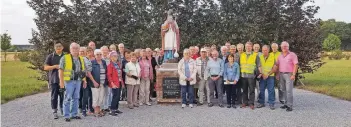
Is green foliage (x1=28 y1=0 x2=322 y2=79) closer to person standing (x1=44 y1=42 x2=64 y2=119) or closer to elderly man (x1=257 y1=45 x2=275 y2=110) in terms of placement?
elderly man (x1=257 y1=45 x2=275 y2=110)

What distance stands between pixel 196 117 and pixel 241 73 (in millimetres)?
Answer: 2072

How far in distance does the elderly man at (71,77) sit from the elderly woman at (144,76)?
2.20 meters

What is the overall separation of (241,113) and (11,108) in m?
5.99

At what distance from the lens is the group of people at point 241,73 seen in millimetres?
8961

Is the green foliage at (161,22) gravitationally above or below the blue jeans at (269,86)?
above

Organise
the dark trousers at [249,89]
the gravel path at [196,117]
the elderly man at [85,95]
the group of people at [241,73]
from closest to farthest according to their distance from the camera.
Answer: the gravel path at [196,117] < the elderly man at [85,95] < the group of people at [241,73] < the dark trousers at [249,89]

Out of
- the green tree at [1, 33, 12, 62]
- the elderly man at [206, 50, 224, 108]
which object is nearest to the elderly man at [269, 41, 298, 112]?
the elderly man at [206, 50, 224, 108]

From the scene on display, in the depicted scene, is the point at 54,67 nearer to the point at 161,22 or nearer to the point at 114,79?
the point at 114,79

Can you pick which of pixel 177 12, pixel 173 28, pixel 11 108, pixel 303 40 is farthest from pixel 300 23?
pixel 11 108

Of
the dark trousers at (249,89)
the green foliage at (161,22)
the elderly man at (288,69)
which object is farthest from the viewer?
the green foliage at (161,22)

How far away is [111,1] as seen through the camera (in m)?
15.5

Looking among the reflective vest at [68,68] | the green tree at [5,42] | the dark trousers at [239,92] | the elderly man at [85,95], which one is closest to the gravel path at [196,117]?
the elderly man at [85,95]

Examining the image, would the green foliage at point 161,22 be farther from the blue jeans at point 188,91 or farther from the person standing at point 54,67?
the person standing at point 54,67

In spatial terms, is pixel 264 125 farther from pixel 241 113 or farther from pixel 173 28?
pixel 173 28
